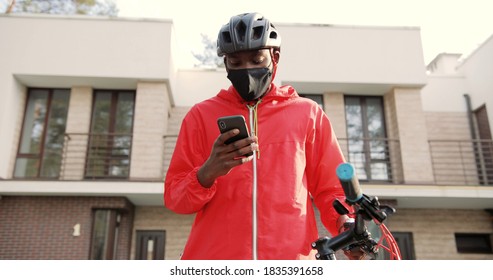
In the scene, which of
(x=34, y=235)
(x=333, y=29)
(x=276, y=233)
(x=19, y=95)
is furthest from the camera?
(x=333, y=29)

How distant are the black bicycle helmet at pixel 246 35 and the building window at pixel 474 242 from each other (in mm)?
11830

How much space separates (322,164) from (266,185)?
0.30 m

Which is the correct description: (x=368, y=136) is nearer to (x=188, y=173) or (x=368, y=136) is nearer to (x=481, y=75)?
(x=481, y=75)

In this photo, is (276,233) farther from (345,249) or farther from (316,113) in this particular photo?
(316,113)

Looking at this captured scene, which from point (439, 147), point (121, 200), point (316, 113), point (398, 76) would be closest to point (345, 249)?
point (316, 113)

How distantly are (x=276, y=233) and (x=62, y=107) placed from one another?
37.5 ft

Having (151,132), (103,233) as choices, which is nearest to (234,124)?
(151,132)

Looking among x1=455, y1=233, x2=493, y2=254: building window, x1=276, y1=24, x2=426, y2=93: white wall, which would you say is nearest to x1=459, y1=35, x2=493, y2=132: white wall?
x1=276, y1=24, x2=426, y2=93: white wall

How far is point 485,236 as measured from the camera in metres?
12.0

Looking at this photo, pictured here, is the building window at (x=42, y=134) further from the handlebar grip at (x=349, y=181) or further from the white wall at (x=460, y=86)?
the handlebar grip at (x=349, y=181)

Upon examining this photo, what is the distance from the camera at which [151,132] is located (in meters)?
11.0

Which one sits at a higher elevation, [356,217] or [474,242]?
[474,242]

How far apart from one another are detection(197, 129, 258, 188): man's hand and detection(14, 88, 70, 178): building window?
10.8m

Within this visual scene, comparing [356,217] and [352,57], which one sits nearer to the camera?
[356,217]
